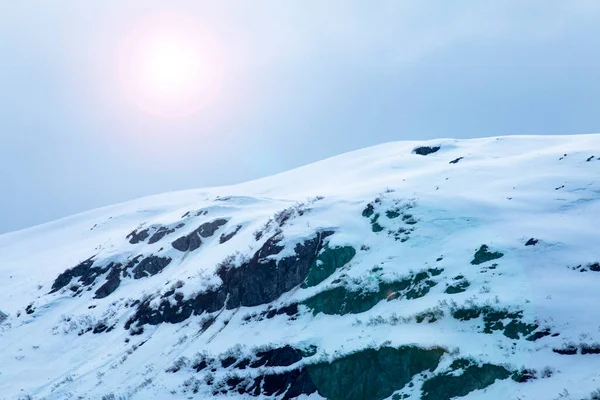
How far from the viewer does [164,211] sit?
80.9 meters

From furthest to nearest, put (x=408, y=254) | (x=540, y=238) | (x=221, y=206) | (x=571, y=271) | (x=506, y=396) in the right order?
(x=221, y=206)
(x=408, y=254)
(x=540, y=238)
(x=571, y=271)
(x=506, y=396)

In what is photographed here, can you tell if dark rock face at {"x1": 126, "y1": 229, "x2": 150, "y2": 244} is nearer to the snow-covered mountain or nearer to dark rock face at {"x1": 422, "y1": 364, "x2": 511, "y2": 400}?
the snow-covered mountain

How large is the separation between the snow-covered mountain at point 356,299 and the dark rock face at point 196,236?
0.16 m

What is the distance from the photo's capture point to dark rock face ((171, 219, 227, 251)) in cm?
5584

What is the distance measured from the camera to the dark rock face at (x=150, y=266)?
177 ft

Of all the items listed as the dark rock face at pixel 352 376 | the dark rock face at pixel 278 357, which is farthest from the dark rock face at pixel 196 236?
the dark rock face at pixel 352 376

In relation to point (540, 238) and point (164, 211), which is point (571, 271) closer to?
point (540, 238)

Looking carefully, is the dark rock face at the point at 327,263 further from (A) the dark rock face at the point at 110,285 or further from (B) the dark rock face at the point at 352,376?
(A) the dark rock face at the point at 110,285

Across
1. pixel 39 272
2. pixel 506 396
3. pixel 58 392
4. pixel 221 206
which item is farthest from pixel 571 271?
pixel 39 272

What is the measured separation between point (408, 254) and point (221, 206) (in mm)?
32196

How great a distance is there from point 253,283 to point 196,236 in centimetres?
1877

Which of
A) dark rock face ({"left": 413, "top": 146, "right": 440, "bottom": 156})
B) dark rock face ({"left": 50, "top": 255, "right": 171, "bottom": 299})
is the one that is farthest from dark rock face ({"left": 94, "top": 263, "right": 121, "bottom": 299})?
dark rock face ({"left": 413, "top": 146, "right": 440, "bottom": 156})

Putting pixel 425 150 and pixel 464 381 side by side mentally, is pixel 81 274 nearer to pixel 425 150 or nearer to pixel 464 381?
pixel 425 150

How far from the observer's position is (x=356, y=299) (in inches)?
1325
